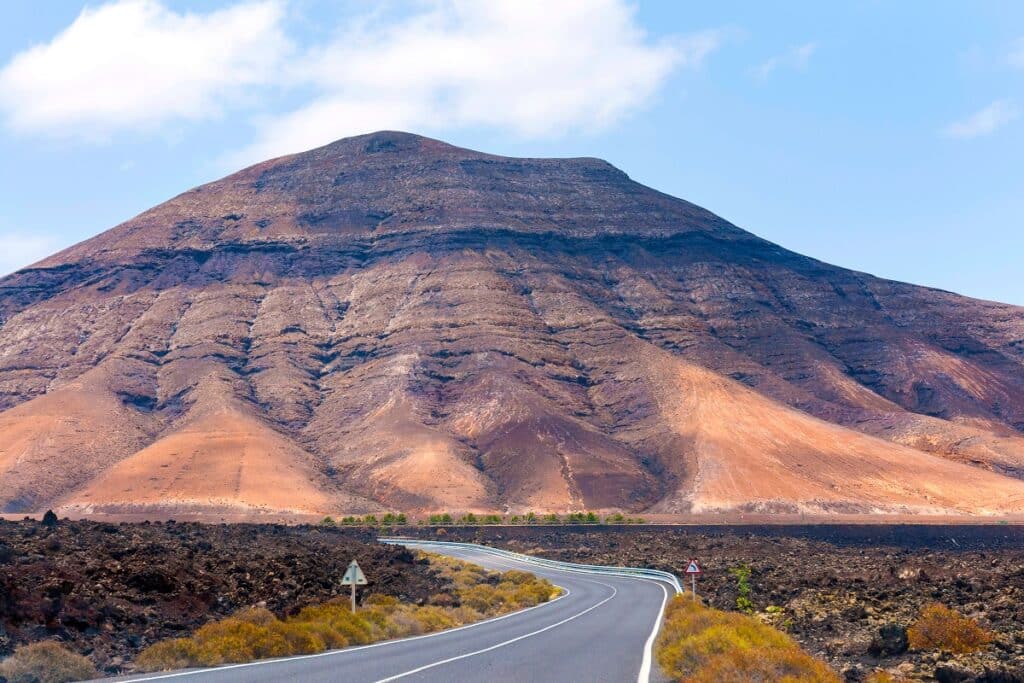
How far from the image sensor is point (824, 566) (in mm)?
48438

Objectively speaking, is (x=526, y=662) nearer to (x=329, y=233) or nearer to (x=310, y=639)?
(x=310, y=639)

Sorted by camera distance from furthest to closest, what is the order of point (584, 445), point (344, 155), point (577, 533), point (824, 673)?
point (344, 155)
point (584, 445)
point (577, 533)
point (824, 673)

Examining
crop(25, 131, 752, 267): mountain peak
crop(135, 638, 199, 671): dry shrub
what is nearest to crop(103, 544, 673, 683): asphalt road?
crop(135, 638, 199, 671): dry shrub

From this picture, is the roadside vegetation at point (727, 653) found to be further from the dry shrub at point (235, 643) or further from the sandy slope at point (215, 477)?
the sandy slope at point (215, 477)

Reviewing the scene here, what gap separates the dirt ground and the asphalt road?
159 inches

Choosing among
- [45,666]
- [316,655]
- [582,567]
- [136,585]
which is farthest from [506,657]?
[582,567]

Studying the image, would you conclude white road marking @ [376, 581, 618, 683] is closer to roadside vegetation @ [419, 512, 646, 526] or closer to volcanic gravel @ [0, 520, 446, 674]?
volcanic gravel @ [0, 520, 446, 674]

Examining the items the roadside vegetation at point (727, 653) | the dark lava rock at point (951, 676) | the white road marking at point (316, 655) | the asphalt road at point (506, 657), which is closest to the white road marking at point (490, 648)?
the asphalt road at point (506, 657)

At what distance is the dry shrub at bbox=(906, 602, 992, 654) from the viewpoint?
20.5 metres

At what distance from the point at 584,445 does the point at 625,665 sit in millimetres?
96841

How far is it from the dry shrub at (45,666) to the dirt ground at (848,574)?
1325cm

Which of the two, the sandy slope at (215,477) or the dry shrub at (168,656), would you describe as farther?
the sandy slope at (215,477)

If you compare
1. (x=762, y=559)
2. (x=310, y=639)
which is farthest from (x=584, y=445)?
(x=310, y=639)

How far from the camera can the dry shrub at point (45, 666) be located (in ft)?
57.6
